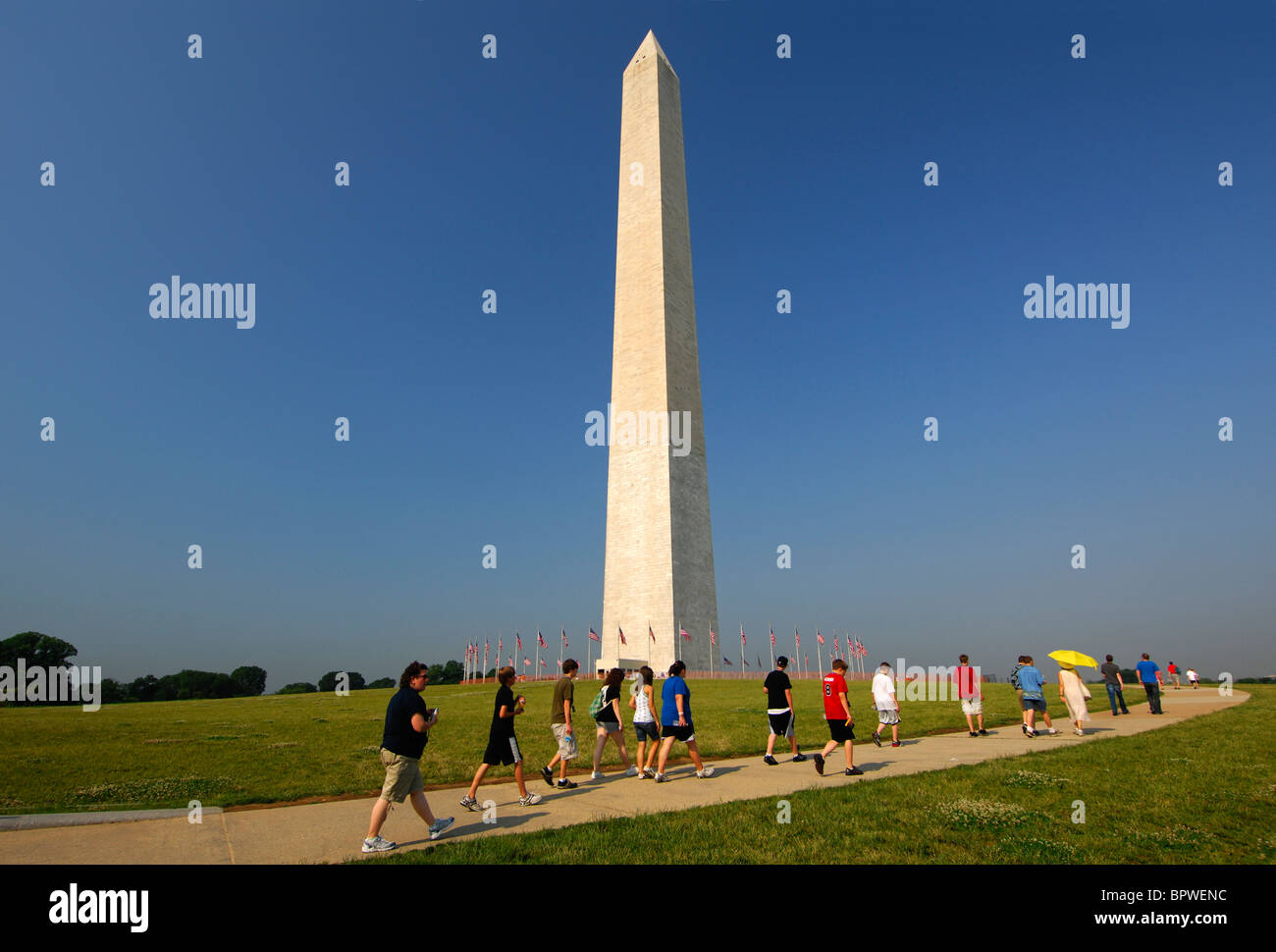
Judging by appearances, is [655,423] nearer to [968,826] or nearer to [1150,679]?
[1150,679]

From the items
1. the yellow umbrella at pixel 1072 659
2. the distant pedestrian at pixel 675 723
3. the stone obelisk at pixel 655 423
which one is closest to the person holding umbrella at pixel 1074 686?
the yellow umbrella at pixel 1072 659

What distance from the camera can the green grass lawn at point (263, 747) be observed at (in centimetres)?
1095

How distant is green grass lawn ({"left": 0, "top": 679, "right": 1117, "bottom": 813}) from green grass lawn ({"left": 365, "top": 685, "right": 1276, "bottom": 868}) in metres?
5.28

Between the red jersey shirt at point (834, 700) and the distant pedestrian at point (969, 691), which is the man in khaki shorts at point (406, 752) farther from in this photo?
the distant pedestrian at point (969, 691)

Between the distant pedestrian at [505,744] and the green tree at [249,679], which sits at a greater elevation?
the distant pedestrian at [505,744]

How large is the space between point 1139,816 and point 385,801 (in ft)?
27.8

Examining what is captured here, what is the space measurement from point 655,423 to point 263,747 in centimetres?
3654

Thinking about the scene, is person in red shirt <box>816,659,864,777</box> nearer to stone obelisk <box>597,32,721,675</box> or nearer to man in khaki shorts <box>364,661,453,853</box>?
man in khaki shorts <box>364,661,453,853</box>

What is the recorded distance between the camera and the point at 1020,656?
17031 millimetres

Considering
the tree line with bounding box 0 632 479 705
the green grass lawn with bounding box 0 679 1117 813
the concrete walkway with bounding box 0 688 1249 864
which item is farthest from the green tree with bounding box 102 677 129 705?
the concrete walkway with bounding box 0 688 1249 864

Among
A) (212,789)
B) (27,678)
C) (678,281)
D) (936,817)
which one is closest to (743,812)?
(936,817)

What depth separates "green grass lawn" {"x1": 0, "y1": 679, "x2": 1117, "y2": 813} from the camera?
11.0 meters

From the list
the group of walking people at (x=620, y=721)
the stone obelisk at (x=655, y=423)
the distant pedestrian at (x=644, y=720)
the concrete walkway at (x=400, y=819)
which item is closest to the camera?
the concrete walkway at (x=400, y=819)

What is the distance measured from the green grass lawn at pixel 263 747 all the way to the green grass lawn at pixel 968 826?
528 cm
